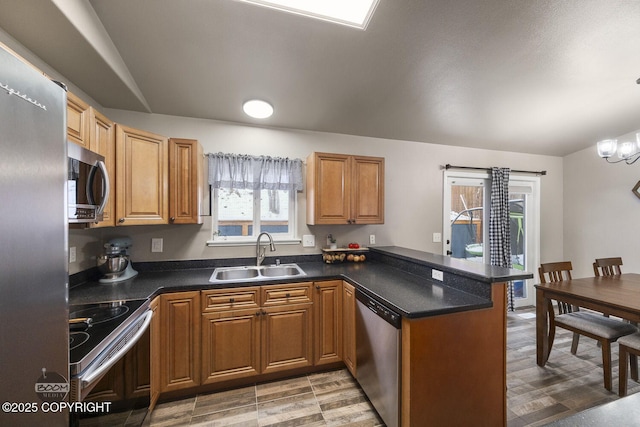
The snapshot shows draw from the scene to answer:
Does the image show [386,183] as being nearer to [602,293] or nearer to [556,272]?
[556,272]

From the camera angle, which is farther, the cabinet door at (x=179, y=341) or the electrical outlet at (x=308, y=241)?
the electrical outlet at (x=308, y=241)

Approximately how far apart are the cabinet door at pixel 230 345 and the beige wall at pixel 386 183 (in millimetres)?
818

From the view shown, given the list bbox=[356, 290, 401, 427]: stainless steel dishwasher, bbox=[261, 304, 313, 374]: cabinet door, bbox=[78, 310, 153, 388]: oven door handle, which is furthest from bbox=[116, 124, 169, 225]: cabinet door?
bbox=[356, 290, 401, 427]: stainless steel dishwasher

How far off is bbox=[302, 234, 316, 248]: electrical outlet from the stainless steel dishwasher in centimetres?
102

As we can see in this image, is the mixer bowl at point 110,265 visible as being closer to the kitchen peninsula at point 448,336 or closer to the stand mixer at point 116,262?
the stand mixer at point 116,262

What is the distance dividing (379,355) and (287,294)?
87 centimetres

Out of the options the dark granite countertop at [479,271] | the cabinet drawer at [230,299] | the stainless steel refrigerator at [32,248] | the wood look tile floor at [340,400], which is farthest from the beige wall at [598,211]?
the stainless steel refrigerator at [32,248]

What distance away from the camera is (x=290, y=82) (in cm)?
218

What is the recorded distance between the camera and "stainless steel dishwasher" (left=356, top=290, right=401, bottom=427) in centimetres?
152

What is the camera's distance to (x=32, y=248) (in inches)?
26.2

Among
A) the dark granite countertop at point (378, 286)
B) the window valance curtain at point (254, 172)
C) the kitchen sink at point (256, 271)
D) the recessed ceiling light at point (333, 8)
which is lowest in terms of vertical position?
the kitchen sink at point (256, 271)

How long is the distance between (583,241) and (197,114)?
223 inches

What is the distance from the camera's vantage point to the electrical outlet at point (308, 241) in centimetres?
292

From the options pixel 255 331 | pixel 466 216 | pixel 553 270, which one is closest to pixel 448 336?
pixel 255 331
